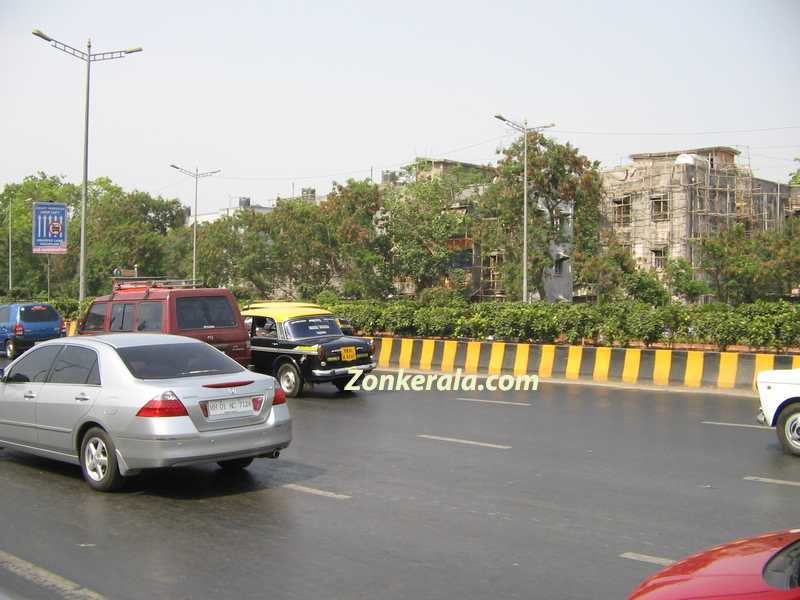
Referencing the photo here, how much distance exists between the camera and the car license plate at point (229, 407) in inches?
327

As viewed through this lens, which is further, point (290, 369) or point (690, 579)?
point (290, 369)

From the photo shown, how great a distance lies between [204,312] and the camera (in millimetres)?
15312

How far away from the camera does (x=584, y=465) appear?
9.90 m

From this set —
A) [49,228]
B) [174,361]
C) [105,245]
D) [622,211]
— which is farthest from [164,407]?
[105,245]

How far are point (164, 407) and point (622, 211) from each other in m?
52.7

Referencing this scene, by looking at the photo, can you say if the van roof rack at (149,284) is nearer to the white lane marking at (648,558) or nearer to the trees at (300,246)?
the white lane marking at (648,558)

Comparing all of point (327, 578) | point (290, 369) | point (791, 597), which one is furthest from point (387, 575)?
point (290, 369)

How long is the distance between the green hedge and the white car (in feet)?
29.5

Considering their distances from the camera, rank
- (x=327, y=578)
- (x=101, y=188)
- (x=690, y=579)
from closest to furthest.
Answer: (x=690, y=579), (x=327, y=578), (x=101, y=188)

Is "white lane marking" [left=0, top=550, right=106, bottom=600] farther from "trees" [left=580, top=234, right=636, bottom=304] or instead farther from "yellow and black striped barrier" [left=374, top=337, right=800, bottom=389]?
"trees" [left=580, top=234, right=636, bottom=304]

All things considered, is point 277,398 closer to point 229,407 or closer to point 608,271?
point 229,407

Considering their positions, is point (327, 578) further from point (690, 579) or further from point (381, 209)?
point (381, 209)

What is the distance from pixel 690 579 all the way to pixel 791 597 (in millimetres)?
602

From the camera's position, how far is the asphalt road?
589 centimetres
